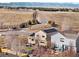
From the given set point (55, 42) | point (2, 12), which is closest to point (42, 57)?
point (55, 42)

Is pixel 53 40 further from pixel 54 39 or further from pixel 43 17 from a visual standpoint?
pixel 43 17

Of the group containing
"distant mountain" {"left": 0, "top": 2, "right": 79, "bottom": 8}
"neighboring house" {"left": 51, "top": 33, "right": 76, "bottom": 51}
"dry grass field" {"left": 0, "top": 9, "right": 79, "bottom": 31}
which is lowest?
"neighboring house" {"left": 51, "top": 33, "right": 76, "bottom": 51}

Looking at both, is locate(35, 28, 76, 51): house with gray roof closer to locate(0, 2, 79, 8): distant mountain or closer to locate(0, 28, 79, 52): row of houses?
locate(0, 28, 79, 52): row of houses

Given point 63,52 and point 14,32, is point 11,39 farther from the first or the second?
point 63,52

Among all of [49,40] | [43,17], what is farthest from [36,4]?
[49,40]

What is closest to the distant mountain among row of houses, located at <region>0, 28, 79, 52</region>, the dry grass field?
the dry grass field

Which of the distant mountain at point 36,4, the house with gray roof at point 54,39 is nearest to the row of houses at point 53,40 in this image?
the house with gray roof at point 54,39

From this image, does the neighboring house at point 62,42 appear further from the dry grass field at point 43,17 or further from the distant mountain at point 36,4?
the distant mountain at point 36,4

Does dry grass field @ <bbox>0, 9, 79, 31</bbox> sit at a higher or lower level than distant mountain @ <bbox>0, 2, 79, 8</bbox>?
lower
